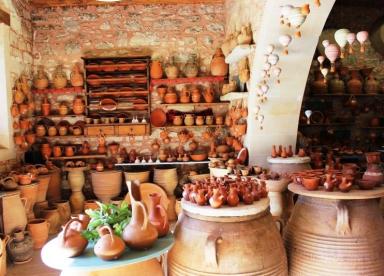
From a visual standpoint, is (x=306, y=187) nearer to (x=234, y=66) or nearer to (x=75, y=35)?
(x=234, y=66)

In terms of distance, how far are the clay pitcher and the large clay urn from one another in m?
4.00

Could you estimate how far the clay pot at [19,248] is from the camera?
4.28 meters

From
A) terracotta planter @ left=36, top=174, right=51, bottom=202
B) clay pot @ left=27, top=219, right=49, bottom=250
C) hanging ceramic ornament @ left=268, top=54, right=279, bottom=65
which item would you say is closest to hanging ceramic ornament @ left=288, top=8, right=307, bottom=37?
hanging ceramic ornament @ left=268, top=54, right=279, bottom=65

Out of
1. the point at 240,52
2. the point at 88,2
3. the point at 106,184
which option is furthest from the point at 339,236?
the point at 88,2

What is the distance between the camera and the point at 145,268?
2.26 meters

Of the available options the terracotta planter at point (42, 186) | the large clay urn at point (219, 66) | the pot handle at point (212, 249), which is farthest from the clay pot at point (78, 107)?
the pot handle at point (212, 249)

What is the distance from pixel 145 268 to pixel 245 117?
123 inches

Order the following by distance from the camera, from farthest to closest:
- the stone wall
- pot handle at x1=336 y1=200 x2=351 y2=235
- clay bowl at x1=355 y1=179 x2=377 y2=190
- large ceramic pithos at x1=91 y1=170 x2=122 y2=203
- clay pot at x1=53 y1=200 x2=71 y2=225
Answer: the stone wall
large ceramic pithos at x1=91 y1=170 x2=122 y2=203
clay pot at x1=53 y1=200 x2=71 y2=225
clay bowl at x1=355 y1=179 x2=377 y2=190
pot handle at x1=336 y1=200 x2=351 y2=235

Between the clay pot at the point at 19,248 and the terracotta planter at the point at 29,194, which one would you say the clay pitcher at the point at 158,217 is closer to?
the clay pot at the point at 19,248

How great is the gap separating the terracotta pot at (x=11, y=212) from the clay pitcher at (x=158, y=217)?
2.64 metres

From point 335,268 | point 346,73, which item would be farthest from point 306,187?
point 346,73

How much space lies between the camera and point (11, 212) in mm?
4406

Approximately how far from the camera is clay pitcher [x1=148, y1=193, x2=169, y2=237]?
7.91 feet

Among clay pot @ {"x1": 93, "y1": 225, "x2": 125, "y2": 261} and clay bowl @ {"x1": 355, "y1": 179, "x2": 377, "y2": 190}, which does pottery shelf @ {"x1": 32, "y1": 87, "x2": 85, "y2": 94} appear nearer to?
clay pot @ {"x1": 93, "y1": 225, "x2": 125, "y2": 261}
